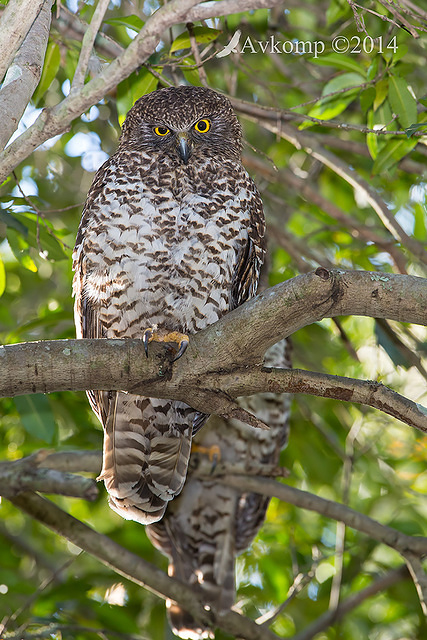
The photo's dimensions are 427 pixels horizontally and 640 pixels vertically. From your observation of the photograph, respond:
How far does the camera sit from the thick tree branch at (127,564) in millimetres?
3521

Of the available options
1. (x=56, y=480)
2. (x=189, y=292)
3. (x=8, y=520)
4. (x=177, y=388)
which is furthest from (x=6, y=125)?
(x=8, y=520)

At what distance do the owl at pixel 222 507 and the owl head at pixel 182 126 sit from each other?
64.0 inches

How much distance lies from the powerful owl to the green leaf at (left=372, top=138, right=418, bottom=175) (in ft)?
2.12

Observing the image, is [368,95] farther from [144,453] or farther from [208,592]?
[208,592]

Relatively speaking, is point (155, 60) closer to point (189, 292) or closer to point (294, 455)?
point (189, 292)

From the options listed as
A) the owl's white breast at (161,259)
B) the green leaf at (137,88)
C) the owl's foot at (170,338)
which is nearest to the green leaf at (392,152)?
the owl's white breast at (161,259)

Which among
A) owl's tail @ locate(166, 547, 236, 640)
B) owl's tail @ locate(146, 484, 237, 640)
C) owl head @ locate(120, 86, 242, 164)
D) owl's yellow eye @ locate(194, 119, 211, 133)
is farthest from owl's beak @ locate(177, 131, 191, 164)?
owl's tail @ locate(166, 547, 236, 640)

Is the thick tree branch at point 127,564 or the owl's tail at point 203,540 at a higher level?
the thick tree branch at point 127,564

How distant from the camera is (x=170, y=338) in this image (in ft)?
8.92

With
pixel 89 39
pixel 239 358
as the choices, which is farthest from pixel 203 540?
pixel 89 39

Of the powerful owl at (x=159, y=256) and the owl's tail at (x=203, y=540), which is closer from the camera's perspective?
the powerful owl at (x=159, y=256)

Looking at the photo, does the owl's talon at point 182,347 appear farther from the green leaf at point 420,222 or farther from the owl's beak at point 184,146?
the green leaf at point 420,222

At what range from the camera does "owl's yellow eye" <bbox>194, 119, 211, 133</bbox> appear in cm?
354

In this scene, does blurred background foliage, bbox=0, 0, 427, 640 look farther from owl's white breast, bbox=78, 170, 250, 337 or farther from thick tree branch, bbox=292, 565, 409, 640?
owl's white breast, bbox=78, 170, 250, 337
